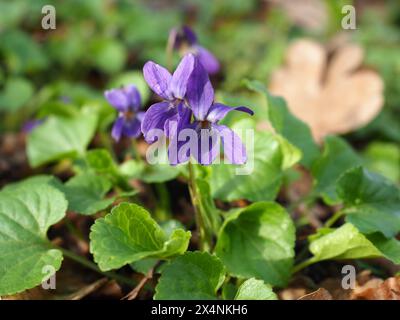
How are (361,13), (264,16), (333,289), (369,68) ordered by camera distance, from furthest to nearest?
Result: (361,13)
(264,16)
(369,68)
(333,289)

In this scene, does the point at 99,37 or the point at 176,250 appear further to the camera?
the point at 99,37

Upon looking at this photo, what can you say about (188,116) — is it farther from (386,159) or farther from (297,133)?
(386,159)

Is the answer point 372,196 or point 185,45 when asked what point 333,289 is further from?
point 185,45

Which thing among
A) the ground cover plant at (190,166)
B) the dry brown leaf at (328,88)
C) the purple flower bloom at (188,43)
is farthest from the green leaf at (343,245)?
the dry brown leaf at (328,88)

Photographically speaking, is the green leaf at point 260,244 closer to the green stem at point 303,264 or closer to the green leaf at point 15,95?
the green stem at point 303,264

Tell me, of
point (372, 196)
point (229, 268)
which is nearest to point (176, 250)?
point (229, 268)

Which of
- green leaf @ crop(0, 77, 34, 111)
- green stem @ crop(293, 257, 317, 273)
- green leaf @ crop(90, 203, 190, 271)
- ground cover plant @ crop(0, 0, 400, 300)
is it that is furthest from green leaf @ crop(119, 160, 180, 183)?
green leaf @ crop(0, 77, 34, 111)

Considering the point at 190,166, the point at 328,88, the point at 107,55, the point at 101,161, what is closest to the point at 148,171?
the point at 101,161
